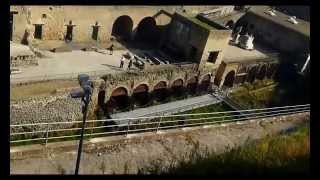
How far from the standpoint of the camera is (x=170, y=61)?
25.6 metres

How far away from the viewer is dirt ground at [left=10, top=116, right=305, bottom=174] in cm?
961

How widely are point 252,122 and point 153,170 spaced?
442cm

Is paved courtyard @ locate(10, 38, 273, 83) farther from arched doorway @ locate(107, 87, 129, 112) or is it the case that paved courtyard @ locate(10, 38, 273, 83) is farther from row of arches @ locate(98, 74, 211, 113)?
row of arches @ locate(98, 74, 211, 113)

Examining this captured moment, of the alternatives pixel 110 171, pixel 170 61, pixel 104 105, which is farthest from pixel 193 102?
pixel 110 171

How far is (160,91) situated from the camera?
25.4 metres

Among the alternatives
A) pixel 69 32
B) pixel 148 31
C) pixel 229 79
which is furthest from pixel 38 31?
pixel 229 79

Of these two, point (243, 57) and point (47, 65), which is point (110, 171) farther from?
point (243, 57)

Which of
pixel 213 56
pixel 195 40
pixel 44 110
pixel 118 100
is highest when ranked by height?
pixel 195 40

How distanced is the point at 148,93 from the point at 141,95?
1.32 feet

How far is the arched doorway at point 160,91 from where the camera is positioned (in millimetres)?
24909

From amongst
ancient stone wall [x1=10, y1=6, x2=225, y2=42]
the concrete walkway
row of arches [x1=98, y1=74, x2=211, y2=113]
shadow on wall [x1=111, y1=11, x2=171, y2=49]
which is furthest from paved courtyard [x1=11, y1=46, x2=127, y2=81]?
the concrete walkway

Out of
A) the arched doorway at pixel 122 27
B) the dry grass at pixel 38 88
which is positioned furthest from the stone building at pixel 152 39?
the dry grass at pixel 38 88

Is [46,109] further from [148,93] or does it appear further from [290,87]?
[290,87]

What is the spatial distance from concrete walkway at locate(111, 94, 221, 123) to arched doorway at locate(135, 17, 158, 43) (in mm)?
5360
